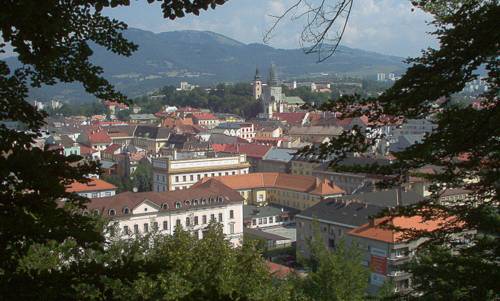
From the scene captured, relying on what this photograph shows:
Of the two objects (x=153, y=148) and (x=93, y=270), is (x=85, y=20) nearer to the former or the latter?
(x=93, y=270)

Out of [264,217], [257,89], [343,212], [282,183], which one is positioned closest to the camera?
[343,212]

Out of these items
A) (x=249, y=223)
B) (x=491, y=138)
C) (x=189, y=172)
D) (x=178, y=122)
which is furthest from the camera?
(x=178, y=122)

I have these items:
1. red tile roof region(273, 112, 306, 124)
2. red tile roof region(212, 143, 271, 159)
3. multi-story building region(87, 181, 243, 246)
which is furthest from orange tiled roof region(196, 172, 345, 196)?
red tile roof region(273, 112, 306, 124)

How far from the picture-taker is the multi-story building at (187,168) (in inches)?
1713

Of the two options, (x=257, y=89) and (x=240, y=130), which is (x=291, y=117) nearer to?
(x=240, y=130)

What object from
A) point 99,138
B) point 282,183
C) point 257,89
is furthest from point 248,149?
point 257,89

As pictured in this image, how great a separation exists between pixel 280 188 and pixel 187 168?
7.10m

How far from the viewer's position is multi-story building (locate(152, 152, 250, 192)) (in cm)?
4350

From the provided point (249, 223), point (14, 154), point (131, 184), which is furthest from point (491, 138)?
point (131, 184)

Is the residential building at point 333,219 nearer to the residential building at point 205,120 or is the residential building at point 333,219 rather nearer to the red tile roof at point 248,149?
the red tile roof at point 248,149

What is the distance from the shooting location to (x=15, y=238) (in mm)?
3398

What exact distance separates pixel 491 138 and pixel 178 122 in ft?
269

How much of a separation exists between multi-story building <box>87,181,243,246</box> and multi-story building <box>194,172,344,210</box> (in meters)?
9.04

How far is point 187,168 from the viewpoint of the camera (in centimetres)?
4400
